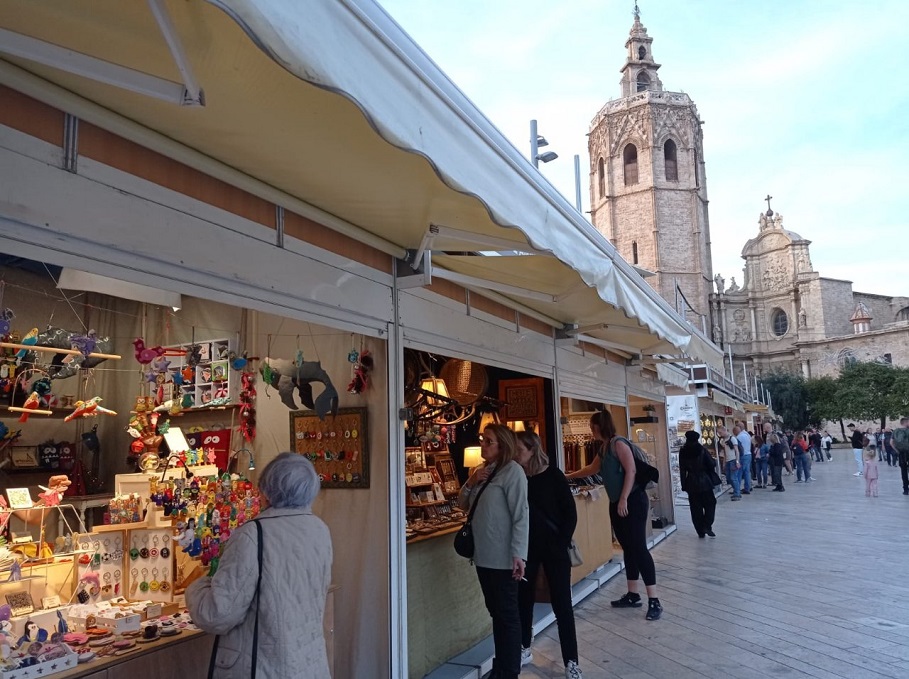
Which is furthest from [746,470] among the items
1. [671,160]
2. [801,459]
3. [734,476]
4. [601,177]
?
[601,177]

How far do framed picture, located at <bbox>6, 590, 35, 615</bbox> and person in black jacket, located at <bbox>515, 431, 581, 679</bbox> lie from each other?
2.51m

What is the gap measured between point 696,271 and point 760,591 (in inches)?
1909

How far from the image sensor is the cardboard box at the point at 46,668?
2.14 m

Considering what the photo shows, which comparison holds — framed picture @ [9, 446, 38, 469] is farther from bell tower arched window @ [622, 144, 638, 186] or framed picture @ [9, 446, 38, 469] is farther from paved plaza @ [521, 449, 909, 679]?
bell tower arched window @ [622, 144, 638, 186]

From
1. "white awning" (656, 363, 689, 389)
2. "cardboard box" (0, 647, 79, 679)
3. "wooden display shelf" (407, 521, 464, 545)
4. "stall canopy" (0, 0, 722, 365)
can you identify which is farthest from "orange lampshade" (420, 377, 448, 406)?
"white awning" (656, 363, 689, 389)

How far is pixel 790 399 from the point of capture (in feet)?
166

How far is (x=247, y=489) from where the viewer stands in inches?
143

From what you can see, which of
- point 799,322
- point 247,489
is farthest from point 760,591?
Answer: point 799,322

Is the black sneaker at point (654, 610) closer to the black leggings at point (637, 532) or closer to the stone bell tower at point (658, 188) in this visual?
the black leggings at point (637, 532)

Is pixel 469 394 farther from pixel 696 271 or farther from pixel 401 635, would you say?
pixel 696 271

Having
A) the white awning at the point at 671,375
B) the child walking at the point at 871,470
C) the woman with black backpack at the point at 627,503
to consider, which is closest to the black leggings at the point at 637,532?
the woman with black backpack at the point at 627,503

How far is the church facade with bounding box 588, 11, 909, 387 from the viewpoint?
5078 centimetres

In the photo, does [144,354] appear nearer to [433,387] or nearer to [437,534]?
[437,534]

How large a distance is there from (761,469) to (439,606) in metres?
16.3
